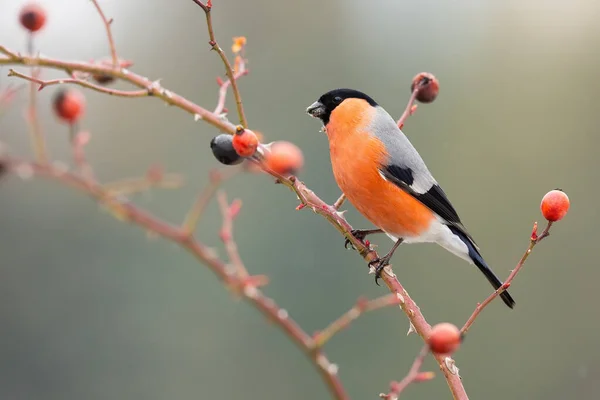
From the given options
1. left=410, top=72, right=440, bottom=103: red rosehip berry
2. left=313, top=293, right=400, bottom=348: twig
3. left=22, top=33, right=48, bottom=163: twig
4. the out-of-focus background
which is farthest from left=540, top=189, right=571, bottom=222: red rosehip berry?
the out-of-focus background

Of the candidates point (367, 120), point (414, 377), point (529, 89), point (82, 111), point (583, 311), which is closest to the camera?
point (414, 377)

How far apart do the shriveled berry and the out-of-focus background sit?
553cm

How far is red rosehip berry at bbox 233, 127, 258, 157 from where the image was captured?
72cm

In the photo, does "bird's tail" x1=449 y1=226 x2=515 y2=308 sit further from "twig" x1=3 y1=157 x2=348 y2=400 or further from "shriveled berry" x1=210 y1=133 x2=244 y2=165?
"twig" x1=3 y1=157 x2=348 y2=400

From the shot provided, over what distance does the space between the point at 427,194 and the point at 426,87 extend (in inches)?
16.3

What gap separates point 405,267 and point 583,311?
2032mm

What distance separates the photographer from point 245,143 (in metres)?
0.72

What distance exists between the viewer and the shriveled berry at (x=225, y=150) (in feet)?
2.64

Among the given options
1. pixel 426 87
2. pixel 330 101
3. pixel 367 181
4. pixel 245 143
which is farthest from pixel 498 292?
pixel 330 101

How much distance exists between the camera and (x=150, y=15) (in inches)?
348

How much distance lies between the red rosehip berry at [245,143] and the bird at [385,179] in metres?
0.73

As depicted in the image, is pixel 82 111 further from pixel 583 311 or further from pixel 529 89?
pixel 529 89

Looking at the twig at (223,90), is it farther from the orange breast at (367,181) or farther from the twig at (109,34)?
the orange breast at (367,181)

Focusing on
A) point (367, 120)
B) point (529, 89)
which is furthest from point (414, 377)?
point (529, 89)
